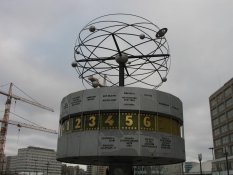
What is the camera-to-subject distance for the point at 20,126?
617 feet

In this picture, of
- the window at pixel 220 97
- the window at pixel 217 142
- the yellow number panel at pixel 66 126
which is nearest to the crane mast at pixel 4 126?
the window at pixel 217 142

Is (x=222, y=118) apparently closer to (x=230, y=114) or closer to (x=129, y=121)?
(x=230, y=114)

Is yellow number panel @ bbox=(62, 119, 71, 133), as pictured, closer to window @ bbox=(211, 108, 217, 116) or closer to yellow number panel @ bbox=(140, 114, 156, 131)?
yellow number panel @ bbox=(140, 114, 156, 131)

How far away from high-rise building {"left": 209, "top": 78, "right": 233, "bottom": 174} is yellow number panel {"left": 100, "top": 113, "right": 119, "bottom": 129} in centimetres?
A: 9556

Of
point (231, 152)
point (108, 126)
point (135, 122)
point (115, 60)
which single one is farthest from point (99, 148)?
point (231, 152)

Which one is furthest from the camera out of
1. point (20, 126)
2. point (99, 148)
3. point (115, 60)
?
point (20, 126)

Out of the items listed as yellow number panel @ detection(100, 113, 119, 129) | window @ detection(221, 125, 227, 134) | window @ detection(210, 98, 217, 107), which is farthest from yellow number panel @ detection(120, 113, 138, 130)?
window @ detection(210, 98, 217, 107)

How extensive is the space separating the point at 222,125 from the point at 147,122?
10485 cm

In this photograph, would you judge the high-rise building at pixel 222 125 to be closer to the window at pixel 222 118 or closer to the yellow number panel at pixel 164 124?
the window at pixel 222 118

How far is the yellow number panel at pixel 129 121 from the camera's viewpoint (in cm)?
2452

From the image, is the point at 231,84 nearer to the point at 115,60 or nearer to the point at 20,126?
the point at 115,60

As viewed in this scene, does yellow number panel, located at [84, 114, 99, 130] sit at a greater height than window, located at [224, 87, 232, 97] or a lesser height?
lesser

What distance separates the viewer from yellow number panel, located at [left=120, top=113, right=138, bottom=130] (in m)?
24.5

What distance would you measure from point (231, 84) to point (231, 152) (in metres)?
23.6
